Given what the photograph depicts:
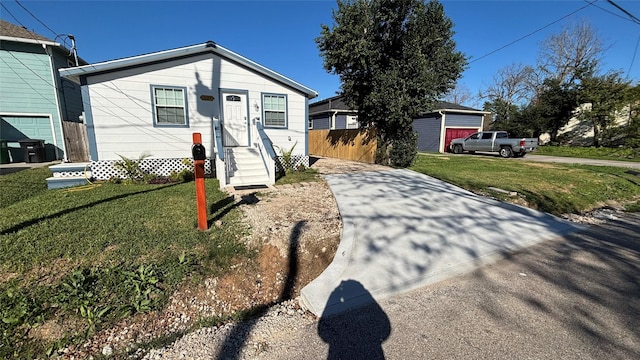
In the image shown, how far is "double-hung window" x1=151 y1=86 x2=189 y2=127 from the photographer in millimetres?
8297

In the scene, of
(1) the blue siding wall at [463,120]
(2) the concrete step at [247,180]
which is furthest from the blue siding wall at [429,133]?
(2) the concrete step at [247,180]

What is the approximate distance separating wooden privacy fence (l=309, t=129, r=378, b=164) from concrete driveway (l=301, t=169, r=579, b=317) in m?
5.63

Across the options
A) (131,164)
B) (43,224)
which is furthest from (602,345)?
(131,164)

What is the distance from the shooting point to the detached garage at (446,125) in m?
20.5

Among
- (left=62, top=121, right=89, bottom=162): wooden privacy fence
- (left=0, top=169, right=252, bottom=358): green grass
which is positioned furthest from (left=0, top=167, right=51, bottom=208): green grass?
(left=62, top=121, right=89, bottom=162): wooden privacy fence

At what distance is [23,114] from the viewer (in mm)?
11492

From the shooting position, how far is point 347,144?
47.5ft

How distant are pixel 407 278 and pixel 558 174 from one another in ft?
33.6

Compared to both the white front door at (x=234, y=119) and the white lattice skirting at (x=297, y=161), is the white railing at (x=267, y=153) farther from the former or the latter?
the white lattice skirting at (x=297, y=161)

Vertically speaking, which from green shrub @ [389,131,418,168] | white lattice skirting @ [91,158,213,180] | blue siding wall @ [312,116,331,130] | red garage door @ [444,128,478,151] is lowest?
white lattice skirting @ [91,158,213,180]

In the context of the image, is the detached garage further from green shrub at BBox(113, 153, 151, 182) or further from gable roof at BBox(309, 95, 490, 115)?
green shrub at BBox(113, 153, 151, 182)

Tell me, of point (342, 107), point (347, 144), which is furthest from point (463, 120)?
point (347, 144)

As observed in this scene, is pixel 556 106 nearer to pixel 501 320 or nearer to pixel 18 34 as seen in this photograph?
pixel 501 320

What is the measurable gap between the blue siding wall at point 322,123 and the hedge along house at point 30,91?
50.6 ft
